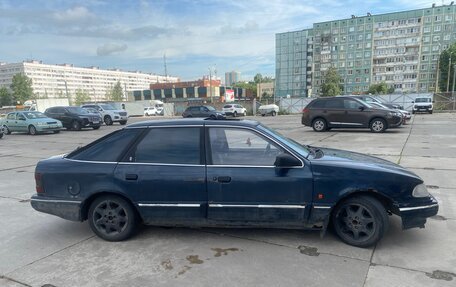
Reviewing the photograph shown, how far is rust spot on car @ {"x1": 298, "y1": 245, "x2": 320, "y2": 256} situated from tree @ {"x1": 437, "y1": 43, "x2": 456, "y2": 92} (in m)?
84.6

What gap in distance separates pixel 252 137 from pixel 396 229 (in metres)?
2.21

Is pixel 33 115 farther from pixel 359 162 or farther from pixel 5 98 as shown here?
pixel 5 98

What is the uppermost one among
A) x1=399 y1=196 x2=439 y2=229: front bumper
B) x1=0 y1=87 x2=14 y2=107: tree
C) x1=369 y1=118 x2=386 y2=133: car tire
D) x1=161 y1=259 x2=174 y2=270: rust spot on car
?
x1=0 y1=87 x2=14 y2=107: tree

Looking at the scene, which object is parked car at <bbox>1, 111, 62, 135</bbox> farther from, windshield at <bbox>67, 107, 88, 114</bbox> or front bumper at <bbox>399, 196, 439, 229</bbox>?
front bumper at <bbox>399, 196, 439, 229</bbox>

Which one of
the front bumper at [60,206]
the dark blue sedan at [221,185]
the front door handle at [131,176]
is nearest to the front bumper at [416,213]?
the dark blue sedan at [221,185]

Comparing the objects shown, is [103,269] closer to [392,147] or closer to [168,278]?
[168,278]

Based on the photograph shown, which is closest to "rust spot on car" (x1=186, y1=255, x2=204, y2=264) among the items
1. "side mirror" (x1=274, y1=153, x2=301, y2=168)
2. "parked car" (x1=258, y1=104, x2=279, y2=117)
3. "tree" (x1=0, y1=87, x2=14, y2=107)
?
"side mirror" (x1=274, y1=153, x2=301, y2=168)

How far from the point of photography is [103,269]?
3.19m

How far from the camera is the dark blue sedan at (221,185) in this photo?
344cm

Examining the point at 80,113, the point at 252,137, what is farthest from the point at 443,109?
the point at 252,137

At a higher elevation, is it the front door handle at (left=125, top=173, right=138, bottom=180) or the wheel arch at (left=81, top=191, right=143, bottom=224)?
the front door handle at (left=125, top=173, right=138, bottom=180)

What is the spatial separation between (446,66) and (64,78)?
428ft

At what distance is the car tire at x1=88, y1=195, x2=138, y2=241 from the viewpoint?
3793 mm

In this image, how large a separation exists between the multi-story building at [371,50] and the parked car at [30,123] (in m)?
78.7
